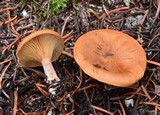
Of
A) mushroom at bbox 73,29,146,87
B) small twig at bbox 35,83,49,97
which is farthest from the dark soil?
mushroom at bbox 73,29,146,87

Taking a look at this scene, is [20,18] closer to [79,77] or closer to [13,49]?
[13,49]

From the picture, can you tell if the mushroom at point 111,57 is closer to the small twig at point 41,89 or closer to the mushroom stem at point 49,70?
the mushroom stem at point 49,70

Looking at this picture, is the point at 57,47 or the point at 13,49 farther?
the point at 13,49

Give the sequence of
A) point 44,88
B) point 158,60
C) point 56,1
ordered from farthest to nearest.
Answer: point 56,1 → point 158,60 → point 44,88

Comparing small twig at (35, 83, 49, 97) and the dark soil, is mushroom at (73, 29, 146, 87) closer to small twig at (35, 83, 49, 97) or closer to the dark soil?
the dark soil

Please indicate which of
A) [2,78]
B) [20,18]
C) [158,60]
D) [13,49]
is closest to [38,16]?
[20,18]

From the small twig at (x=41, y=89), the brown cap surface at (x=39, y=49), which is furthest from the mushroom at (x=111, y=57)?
the small twig at (x=41, y=89)

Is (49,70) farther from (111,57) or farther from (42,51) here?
(111,57)
